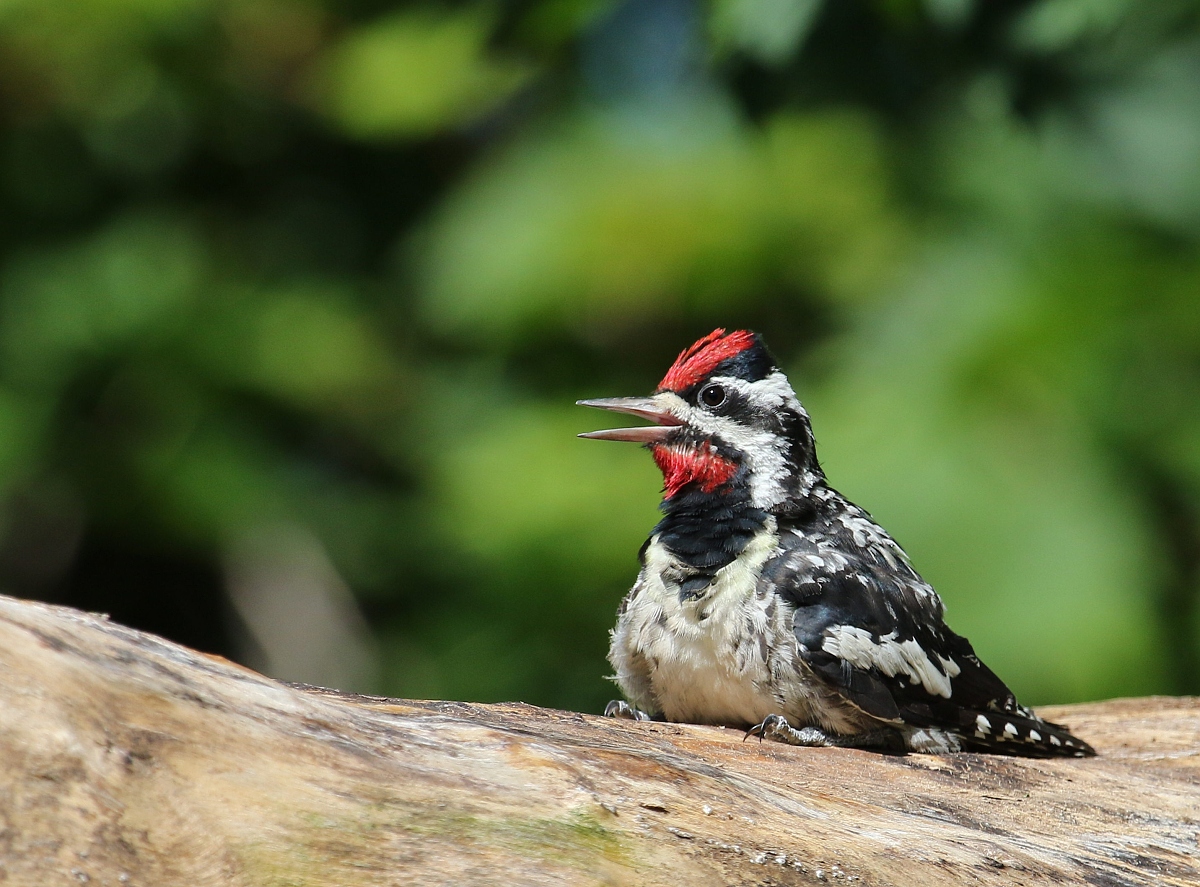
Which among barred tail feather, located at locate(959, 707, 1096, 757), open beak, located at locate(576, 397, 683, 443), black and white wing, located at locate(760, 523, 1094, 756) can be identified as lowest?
barred tail feather, located at locate(959, 707, 1096, 757)

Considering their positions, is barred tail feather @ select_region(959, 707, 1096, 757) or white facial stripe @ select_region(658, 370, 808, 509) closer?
barred tail feather @ select_region(959, 707, 1096, 757)

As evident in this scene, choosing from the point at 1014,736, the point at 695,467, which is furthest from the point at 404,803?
the point at 1014,736

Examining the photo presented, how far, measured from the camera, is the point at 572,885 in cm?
201

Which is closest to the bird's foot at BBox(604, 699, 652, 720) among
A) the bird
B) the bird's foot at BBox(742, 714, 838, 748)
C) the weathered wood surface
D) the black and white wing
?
the bird

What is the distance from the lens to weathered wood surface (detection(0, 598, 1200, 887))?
6.01 feet

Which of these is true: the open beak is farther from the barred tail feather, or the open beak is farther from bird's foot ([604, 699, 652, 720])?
the barred tail feather

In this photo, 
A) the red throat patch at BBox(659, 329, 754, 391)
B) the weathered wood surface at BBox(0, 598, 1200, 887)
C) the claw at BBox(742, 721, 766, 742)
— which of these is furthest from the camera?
the red throat patch at BBox(659, 329, 754, 391)

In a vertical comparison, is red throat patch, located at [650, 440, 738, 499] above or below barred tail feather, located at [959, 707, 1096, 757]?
above

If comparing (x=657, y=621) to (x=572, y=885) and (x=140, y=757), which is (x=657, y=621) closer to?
(x=572, y=885)

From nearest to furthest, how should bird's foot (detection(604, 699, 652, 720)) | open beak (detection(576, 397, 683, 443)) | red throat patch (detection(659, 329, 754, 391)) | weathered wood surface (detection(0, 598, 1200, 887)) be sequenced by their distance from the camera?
weathered wood surface (detection(0, 598, 1200, 887)) < bird's foot (detection(604, 699, 652, 720)) < open beak (detection(576, 397, 683, 443)) < red throat patch (detection(659, 329, 754, 391))

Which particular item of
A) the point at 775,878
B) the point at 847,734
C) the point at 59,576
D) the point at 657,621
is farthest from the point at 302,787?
the point at 59,576

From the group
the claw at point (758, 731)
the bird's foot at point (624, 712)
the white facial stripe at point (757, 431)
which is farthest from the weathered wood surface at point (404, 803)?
the white facial stripe at point (757, 431)

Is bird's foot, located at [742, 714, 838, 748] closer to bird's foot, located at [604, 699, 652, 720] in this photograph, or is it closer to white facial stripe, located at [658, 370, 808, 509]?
bird's foot, located at [604, 699, 652, 720]

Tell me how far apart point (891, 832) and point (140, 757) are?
1.41 m
